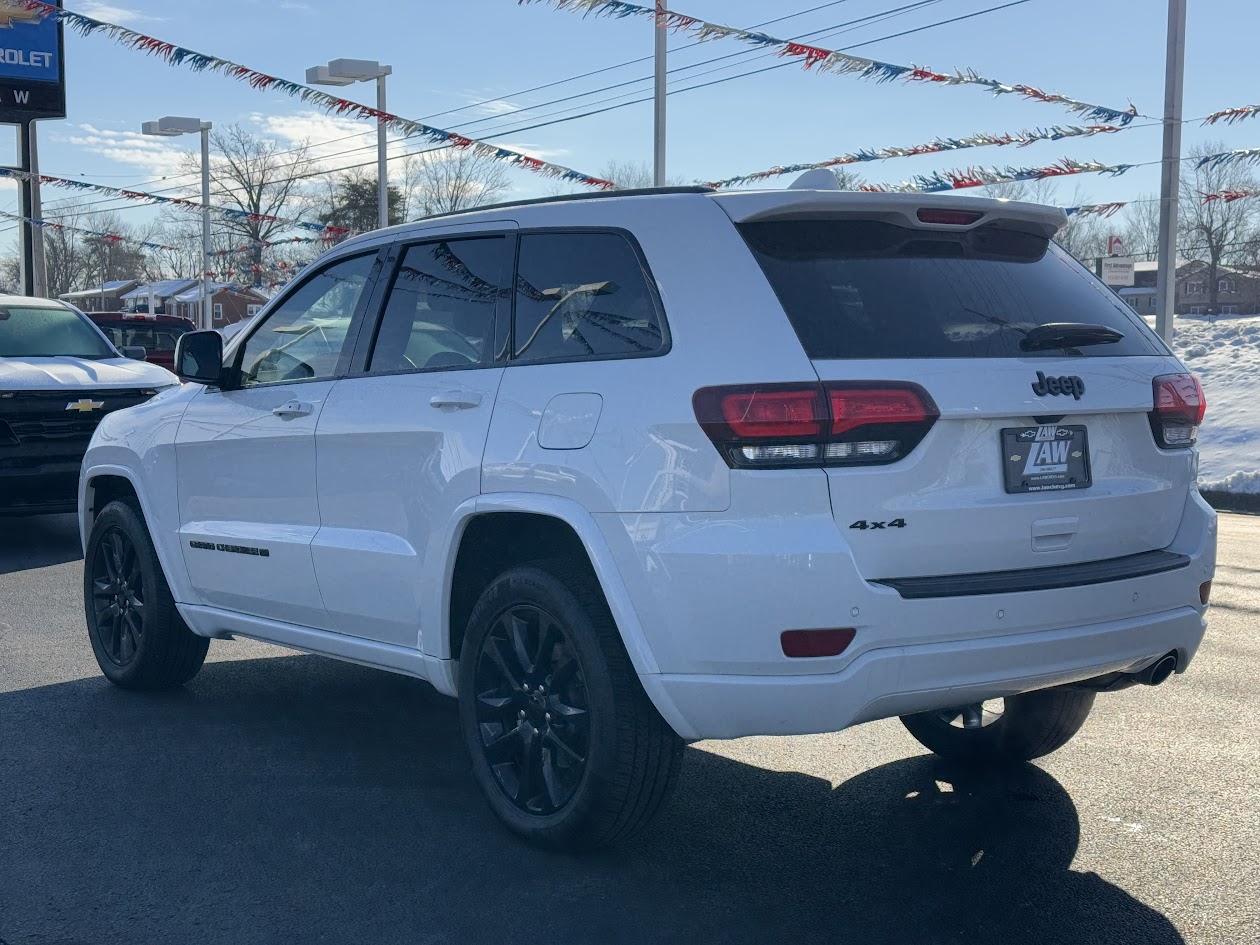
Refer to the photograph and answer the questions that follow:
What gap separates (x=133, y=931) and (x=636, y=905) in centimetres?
127

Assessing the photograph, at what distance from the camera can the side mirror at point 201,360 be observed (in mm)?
5445

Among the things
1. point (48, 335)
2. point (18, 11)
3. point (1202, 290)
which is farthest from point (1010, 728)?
point (1202, 290)

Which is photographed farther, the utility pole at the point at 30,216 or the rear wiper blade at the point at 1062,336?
the utility pole at the point at 30,216

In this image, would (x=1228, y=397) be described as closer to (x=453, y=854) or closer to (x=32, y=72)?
(x=453, y=854)

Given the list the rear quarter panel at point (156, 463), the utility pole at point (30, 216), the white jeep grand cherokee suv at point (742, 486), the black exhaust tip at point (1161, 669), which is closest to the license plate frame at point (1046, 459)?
the white jeep grand cherokee suv at point (742, 486)

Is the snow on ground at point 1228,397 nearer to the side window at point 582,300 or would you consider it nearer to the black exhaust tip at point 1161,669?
the black exhaust tip at point 1161,669

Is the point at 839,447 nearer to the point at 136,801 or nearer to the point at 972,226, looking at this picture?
the point at 972,226

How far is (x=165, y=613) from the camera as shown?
5875mm

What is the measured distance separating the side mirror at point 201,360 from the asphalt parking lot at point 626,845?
1.36 metres

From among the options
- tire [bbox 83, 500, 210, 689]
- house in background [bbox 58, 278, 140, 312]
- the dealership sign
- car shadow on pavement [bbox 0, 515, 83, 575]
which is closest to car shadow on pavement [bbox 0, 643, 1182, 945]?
tire [bbox 83, 500, 210, 689]

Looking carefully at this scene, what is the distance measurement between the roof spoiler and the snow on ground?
12.0 m

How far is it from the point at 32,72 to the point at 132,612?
899 inches

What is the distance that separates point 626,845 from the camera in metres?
4.17

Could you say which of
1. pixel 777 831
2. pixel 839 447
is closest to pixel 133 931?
pixel 777 831
